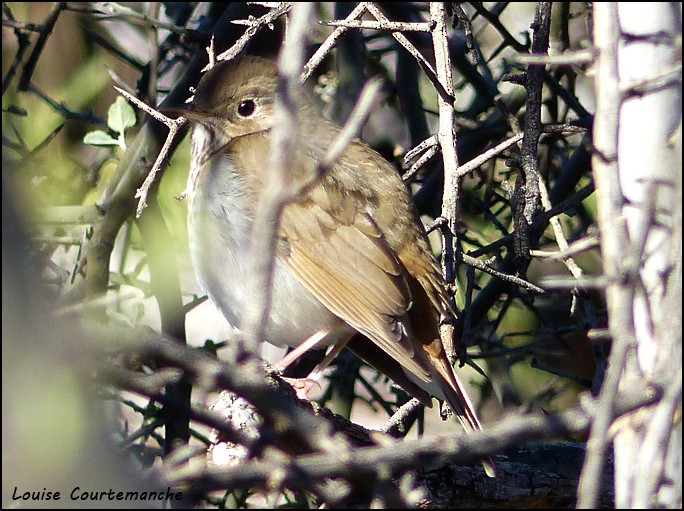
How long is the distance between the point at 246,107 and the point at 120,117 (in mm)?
521

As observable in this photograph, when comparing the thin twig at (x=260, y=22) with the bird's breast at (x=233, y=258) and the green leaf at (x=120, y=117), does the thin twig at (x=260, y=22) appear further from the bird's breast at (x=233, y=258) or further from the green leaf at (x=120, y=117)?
the green leaf at (x=120, y=117)

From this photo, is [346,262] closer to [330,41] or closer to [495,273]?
[495,273]

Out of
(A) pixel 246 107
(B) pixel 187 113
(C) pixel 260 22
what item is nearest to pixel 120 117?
(B) pixel 187 113

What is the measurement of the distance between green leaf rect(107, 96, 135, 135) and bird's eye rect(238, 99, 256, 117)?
17.4 inches

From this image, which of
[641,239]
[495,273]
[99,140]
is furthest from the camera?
[99,140]

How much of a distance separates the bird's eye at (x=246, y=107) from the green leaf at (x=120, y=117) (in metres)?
0.44

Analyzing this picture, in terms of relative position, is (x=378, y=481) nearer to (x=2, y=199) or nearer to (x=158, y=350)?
(x=158, y=350)

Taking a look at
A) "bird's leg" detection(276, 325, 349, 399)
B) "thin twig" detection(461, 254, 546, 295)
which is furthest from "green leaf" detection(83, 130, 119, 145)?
"thin twig" detection(461, 254, 546, 295)

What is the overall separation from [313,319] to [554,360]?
2.36m

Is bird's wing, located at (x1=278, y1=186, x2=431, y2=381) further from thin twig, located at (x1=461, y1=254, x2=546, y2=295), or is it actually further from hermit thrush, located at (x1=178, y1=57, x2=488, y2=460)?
thin twig, located at (x1=461, y1=254, x2=546, y2=295)

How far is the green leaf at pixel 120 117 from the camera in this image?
3812 millimetres

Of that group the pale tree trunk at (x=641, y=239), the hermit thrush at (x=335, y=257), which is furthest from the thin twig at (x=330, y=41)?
the pale tree trunk at (x=641, y=239)

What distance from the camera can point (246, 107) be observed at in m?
3.99

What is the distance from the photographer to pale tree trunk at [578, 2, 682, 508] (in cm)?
152
